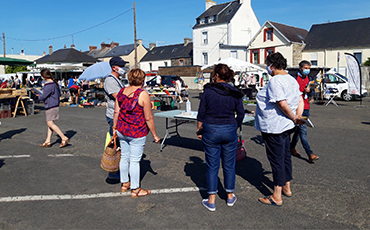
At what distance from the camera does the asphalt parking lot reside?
3557 millimetres

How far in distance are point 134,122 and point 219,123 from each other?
1.15m

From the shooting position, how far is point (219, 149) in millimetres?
3795

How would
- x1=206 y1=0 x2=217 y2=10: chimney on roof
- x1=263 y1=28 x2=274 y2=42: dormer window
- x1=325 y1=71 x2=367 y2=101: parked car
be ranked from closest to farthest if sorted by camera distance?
x1=325 y1=71 x2=367 y2=101: parked car, x1=263 y1=28 x2=274 y2=42: dormer window, x1=206 y1=0 x2=217 y2=10: chimney on roof

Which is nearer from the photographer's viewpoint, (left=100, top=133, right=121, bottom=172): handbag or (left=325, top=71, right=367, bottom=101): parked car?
(left=100, top=133, right=121, bottom=172): handbag

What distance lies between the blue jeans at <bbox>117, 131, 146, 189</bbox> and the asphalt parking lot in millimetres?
320

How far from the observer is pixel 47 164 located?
5934 mm

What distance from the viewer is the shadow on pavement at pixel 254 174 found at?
15.1ft

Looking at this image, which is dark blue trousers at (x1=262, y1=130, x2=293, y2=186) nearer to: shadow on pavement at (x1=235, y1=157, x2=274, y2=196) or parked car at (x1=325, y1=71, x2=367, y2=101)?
shadow on pavement at (x1=235, y1=157, x2=274, y2=196)

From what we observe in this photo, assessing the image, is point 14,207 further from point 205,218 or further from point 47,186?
point 205,218

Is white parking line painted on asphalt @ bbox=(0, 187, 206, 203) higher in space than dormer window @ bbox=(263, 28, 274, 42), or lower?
lower

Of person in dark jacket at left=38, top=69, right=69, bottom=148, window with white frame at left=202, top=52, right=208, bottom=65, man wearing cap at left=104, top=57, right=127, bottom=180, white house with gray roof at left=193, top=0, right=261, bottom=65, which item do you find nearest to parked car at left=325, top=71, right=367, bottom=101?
person in dark jacket at left=38, top=69, right=69, bottom=148

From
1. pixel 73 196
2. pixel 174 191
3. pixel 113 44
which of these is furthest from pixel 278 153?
pixel 113 44

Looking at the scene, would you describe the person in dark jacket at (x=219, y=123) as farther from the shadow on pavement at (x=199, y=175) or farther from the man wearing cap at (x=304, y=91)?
the man wearing cap at (x=304, y=91)

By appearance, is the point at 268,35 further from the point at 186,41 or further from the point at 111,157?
the point at 111,157
